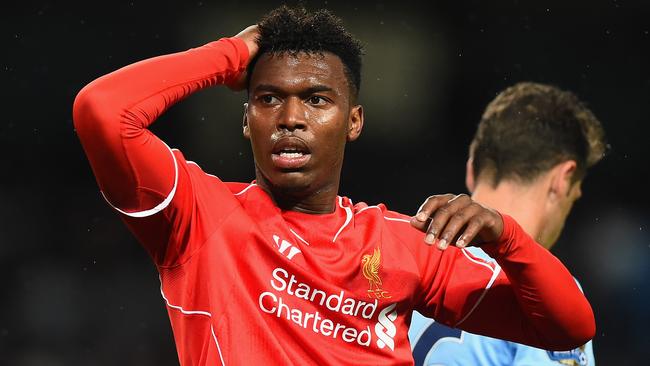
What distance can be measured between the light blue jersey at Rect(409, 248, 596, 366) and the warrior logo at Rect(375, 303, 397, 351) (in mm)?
865

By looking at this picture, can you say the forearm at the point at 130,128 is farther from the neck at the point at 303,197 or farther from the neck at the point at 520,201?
the neck at the point at 520,201

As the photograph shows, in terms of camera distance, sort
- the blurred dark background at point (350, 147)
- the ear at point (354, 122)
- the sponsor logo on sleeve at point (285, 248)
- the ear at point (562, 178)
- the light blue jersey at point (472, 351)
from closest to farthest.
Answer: the sponsor logo on sleeve at point (285, 248) < the ear at point (354, 122) < the light blue jersey at point (472, 351) < the ear at point (562, 178) < the blurred dark background at point (350, 147)

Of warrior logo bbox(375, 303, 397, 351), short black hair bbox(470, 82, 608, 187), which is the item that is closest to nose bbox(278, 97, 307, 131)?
warrior logo bbox(375, 303, 397, 351)

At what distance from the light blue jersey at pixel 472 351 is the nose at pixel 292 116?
115 cm

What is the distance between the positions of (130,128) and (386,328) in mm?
935

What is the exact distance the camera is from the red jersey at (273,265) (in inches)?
93.5

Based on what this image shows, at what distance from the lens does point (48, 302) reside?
6945 millimetres

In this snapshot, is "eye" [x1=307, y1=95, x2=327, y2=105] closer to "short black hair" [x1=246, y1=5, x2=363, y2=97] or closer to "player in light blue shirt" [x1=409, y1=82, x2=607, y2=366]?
"short black hair" [x1=246, y1=5, x2=363, y2=97]

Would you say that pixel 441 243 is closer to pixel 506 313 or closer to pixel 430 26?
pixel 506 313

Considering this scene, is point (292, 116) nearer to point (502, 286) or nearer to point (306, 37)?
point (306, 37)

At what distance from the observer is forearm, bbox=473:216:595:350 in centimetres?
264

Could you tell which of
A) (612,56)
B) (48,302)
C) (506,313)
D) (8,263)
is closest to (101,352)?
(48,302)

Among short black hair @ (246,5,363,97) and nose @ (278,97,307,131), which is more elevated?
short black hair @ (246,5,363,97)

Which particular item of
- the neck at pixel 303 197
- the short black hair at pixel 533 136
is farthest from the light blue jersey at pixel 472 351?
the neck at pixel 303 197
